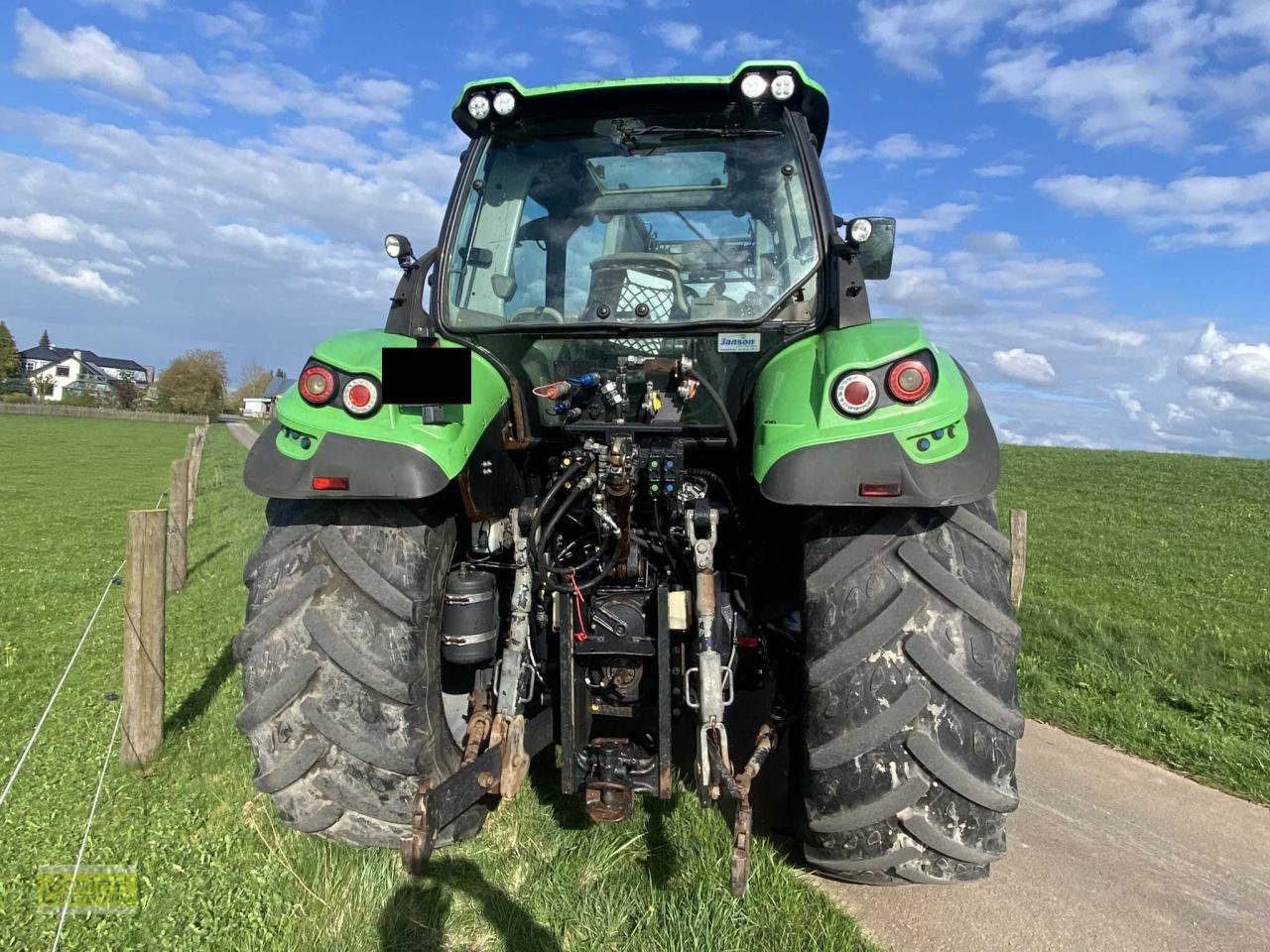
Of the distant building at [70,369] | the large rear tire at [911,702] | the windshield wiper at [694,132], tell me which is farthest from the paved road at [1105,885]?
the distant building at [70,369]

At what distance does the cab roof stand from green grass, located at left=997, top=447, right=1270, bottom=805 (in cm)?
378

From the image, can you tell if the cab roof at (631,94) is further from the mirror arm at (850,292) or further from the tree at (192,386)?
the tree at (192,386)

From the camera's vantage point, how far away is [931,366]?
2.38 metres

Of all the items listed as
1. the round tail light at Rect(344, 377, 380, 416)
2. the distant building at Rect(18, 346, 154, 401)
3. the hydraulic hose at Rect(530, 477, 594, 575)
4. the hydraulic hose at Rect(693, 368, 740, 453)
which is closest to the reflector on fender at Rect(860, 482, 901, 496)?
the hydraulic hose at Rect(693, 368, 740, 453)

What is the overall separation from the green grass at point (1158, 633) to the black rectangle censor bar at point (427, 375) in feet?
13.3

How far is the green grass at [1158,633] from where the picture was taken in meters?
4.60

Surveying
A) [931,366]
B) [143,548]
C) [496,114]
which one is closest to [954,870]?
[931,366]

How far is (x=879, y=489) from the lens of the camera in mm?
2301

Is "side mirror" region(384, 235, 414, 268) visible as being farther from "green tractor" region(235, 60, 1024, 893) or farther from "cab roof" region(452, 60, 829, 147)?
"cab roof" region(452, 60, 829, 147)

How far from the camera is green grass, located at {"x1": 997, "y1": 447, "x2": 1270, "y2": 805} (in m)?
4.60

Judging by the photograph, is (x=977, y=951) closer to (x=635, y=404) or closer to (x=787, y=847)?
(x=787, y=847)

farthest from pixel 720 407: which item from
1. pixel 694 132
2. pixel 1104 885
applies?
pixel 1104 885

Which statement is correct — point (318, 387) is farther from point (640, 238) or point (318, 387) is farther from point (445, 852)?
point (445, 852)

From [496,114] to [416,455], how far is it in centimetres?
140
